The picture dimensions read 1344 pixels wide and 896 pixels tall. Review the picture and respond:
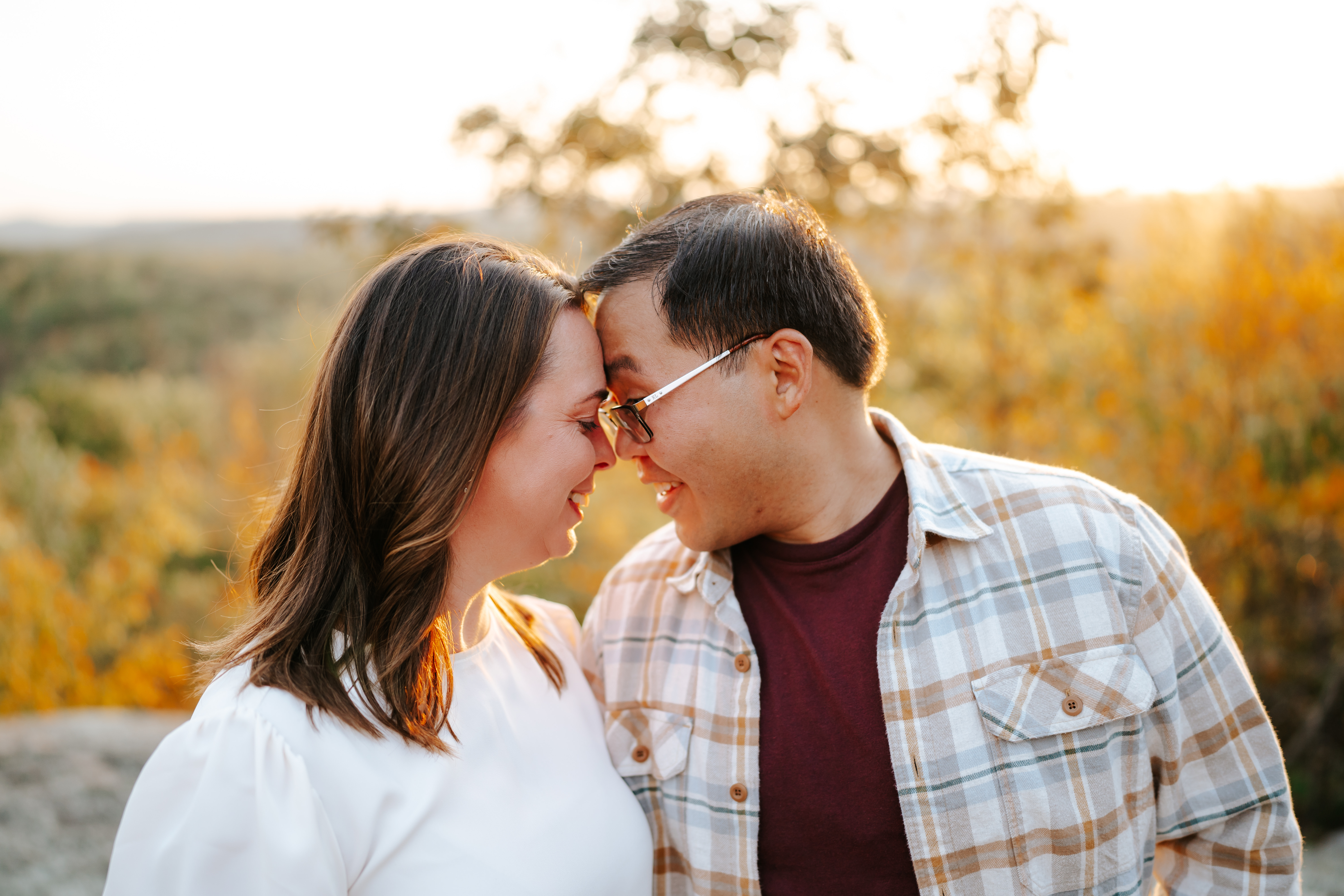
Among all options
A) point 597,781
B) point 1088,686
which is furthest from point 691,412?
point 1088,686

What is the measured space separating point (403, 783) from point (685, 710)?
0.67 meters

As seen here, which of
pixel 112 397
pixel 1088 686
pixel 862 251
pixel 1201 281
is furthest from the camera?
pixel 112 397

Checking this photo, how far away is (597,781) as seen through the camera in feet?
6.51

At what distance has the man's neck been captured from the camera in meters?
2.09

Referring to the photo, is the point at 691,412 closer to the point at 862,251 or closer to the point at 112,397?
the point at 862,251

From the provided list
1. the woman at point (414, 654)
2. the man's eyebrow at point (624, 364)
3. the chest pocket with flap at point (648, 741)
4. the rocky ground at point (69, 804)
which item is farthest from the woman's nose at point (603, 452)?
the rocky ground at point (69, 804)

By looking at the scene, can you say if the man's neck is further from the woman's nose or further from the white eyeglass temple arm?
the woman's nose

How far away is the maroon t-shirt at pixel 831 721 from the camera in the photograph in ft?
6.12

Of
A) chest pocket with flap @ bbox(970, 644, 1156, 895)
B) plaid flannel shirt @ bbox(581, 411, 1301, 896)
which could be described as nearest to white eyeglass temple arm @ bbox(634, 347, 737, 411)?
plaid flannel shirt @ bbox(581, 411, 1301, 896)

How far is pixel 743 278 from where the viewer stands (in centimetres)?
207

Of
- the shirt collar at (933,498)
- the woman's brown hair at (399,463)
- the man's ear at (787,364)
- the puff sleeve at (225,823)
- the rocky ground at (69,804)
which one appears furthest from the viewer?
the rocky ground at (69,804)

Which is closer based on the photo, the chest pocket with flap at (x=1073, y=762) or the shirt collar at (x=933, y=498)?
the chest pocket with flap at (x=1073, y=762)

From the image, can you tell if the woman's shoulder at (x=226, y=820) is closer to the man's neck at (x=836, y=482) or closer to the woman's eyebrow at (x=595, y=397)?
the woman's eyebrow at (x=595, y=397)

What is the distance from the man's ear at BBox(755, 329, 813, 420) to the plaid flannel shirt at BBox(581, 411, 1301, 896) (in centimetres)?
33
